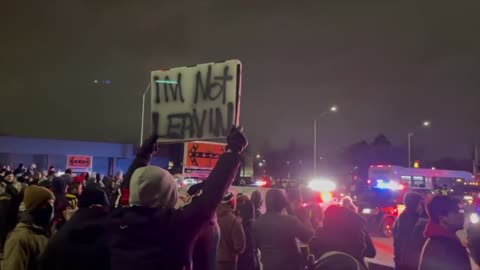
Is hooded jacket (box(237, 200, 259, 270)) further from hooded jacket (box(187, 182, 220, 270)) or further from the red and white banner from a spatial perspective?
the red and white banner

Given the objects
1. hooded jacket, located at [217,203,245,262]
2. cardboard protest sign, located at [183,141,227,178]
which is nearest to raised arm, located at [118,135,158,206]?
hooded jacket, located at [217,203,245,262]

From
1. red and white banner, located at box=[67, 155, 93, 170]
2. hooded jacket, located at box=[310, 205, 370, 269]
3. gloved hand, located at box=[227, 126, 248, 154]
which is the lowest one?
hooded jacket, located at box=[310, 205, 370, 269]

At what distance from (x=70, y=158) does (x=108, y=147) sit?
25.0 meters

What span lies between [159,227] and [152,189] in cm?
26

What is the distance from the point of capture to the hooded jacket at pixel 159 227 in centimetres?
284

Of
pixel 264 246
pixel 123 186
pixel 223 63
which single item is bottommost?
pixel 264 246

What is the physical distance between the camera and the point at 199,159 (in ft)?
48.7

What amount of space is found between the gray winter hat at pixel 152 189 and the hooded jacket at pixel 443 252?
266 centimetres

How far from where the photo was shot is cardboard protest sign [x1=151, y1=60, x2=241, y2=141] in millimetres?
5461

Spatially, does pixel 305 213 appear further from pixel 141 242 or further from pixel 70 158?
pixel 70 158

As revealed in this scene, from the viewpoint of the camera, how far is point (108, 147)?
54094 millimetres

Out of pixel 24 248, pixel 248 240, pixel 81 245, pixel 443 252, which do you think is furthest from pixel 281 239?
pixel 81 245

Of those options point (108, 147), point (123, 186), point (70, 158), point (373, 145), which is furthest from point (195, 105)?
point (373, 145)

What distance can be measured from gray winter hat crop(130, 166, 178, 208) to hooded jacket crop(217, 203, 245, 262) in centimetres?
375
